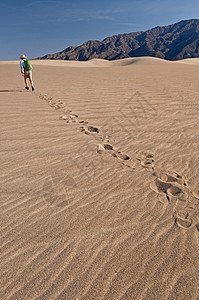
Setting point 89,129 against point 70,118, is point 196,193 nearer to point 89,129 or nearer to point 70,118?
point 89,129

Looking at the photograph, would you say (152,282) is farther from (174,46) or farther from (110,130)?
(174,46)

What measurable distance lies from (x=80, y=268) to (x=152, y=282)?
475mm

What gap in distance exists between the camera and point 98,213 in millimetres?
1843

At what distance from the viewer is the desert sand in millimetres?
1306

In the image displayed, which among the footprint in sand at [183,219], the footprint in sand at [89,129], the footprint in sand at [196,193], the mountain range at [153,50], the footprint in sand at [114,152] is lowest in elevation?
the footprint in sand at [183,219]

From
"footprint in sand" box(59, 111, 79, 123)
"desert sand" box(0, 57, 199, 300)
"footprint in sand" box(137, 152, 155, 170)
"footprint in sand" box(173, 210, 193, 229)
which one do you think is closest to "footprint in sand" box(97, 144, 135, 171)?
"desert sand" box(0, 57, 199, 300)

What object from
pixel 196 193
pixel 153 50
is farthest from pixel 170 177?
pixel 153 50

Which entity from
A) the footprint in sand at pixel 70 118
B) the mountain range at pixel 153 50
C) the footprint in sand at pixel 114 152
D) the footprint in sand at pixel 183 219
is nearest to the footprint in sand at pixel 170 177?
the footprint in sand at pixel 114 152

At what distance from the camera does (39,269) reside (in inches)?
54.0

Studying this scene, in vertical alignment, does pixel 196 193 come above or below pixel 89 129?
below

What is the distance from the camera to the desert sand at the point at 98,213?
4.28ft

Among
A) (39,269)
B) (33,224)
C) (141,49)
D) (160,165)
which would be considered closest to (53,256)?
(39,269)

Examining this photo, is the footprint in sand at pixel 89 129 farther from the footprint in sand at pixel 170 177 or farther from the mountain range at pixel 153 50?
the mountain range at pixel 153 50

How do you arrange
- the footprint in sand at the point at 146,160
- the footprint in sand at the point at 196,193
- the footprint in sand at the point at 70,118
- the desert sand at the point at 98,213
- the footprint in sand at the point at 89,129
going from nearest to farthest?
1. the desert sand at the point at 98,213
2. the footprint in sand at the point at 196,193
3. the footprint in sand at the point at 146,160
4. the footprint in sand at the point at 89,129
5. the footprint in sand at the point at 70,118
